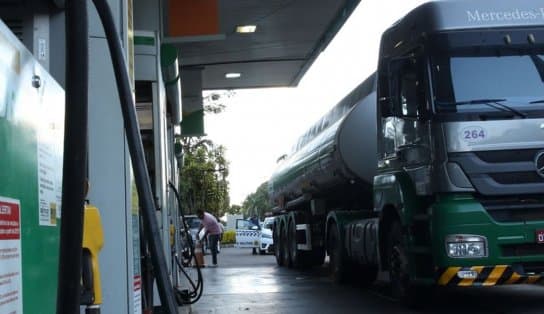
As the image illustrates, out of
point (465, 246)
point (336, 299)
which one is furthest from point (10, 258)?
point (336, 299)

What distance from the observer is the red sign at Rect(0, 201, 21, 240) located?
190cm

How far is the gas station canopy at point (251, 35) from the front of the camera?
10.8 m

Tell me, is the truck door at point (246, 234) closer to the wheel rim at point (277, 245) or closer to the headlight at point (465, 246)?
the wheel rim at point (277, 245)

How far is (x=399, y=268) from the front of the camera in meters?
9.65

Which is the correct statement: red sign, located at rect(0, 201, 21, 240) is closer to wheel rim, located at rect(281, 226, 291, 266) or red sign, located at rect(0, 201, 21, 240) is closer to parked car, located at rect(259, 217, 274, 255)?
wheel rim, located at rect(281, 226, 291, 266)

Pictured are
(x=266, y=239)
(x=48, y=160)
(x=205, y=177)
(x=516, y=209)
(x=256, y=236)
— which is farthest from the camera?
(x=205, y=177)

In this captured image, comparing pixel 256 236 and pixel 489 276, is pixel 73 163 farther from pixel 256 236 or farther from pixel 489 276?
pixel 256 236

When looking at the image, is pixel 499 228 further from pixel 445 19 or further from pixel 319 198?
pixel 319 198

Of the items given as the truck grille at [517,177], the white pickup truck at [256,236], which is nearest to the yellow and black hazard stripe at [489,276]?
the truck grille at [517,177]

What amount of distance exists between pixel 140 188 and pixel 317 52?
15031 mm

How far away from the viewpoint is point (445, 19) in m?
8.56

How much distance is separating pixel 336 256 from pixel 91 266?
38.5 ft

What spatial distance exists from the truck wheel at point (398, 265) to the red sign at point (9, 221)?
7585 mm

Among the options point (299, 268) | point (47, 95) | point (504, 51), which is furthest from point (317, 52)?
point (47, 95)
